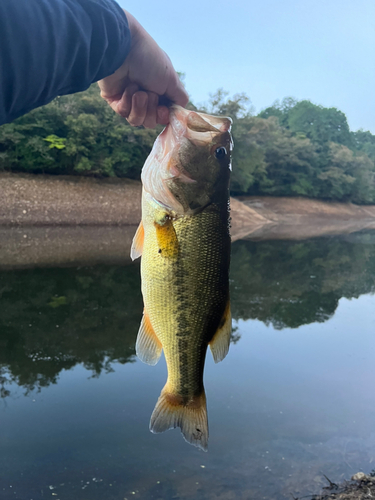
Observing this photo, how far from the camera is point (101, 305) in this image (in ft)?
33.2

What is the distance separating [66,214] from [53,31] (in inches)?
1129

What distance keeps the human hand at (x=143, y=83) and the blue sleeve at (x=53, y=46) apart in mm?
163

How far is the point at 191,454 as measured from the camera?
15.8 feet

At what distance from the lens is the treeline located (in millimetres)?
30062

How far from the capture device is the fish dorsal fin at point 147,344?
2271 millimetres

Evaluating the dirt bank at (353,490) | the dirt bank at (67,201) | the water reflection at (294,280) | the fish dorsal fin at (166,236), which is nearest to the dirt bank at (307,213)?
the dirt bank at (67,201)

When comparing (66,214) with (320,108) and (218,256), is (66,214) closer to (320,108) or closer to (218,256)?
(218,256)

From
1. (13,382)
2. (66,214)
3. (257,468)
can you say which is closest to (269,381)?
(257,468)

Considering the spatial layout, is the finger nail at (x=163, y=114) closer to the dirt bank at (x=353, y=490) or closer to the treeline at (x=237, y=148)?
the dirt bank at (x=353, y=490)

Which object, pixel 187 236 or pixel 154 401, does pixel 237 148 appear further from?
pixel 187 236

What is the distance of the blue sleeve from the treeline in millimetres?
30070

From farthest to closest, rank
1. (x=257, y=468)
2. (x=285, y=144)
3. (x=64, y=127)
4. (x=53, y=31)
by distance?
(x=285, y=144) → (x=64, y=127) → (x=257, y=468) → (x=53, y=31)

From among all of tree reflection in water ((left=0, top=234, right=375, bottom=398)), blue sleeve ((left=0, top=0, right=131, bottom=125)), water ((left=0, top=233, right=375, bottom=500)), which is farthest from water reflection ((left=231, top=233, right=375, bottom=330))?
blue sleeve ((left=0, top=0, right=131, bottom=125))

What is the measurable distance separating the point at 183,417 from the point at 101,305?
26.9ft
